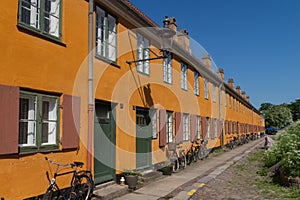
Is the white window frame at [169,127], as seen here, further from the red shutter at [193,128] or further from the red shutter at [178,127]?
the red shutter at [193,128]

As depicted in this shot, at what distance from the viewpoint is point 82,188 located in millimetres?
6727

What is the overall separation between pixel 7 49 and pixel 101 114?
359cm

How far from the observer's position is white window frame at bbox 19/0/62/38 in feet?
19.4

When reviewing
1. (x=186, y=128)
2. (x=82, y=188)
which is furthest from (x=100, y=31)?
(x=186, y=128)

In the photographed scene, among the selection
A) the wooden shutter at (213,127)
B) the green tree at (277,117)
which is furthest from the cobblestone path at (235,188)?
the green tree at (277,117)

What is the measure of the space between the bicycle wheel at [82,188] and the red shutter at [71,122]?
766 mm

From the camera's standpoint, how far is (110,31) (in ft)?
29.6

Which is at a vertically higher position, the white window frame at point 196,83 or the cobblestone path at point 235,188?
the white window frame at point 196,83

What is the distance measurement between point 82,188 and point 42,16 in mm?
3849

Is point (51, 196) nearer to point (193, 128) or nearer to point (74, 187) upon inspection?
point (74, 187)

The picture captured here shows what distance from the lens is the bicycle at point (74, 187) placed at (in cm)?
589

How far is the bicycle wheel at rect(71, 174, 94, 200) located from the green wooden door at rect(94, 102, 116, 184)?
107 cm

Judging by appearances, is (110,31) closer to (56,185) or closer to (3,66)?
(3,66)

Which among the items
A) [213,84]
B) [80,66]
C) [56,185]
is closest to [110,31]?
[80,66]
